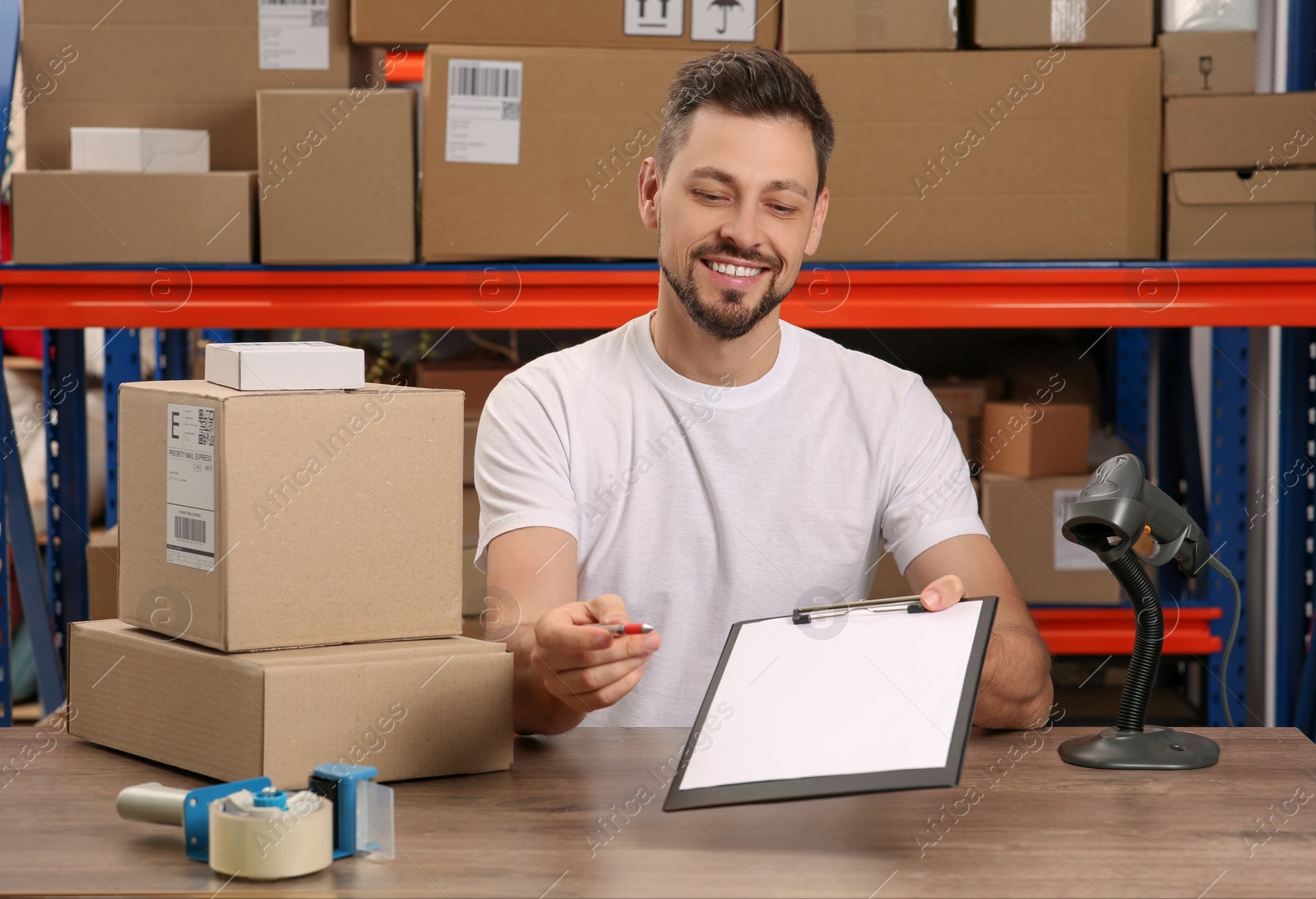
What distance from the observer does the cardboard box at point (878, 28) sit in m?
1.92

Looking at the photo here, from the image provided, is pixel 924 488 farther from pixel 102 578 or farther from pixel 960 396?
pixel 102 578

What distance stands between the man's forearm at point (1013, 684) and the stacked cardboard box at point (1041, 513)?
931mm

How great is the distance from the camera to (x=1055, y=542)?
84.9 inches

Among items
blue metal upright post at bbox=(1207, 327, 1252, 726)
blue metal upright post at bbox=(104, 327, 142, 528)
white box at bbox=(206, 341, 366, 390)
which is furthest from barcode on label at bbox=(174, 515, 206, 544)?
blue metal upright post at bbox=(1207, 327, 1252, 726)

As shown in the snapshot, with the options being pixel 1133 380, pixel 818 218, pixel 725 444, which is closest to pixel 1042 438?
pixel 1133 380

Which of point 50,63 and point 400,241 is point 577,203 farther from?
point 50,63

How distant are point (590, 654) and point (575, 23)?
1269 millimetres

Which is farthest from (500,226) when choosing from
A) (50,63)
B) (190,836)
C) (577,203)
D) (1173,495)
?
(1173,495)

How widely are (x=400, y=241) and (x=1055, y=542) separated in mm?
1226

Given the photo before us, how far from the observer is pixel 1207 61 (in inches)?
75.3

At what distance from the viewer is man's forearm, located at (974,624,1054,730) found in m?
1.13

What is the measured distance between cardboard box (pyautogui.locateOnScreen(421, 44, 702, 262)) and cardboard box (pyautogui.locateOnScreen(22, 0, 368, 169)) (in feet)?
0.74

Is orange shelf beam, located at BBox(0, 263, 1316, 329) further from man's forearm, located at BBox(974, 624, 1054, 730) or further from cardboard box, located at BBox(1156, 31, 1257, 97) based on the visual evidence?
man's forearm, located at BBox(974, 624, 1054, 730)

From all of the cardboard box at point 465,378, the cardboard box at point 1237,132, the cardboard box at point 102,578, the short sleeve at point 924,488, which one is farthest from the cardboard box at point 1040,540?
the cardboard box at point 102,578
